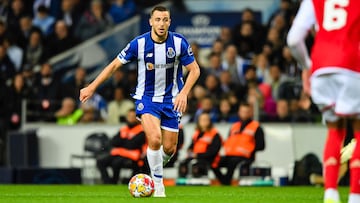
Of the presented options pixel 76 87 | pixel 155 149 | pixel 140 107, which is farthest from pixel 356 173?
pixel 76 87

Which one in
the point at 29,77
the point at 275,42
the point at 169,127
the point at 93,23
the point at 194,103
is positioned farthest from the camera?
the point at 93,23

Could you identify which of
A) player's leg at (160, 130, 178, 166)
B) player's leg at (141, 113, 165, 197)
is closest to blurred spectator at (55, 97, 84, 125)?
player's leg at (160, 130, 178, 166)

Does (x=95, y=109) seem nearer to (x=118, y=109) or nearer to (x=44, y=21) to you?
(x=118, y=109)

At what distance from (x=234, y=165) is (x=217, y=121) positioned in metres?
2.06

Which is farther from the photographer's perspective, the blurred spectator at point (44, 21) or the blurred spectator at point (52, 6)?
the blurred spectator at point (52, 6)

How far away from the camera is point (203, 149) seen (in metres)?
20.3

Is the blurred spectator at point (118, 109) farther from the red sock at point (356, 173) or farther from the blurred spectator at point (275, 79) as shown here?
the red sock at point (356, 173)

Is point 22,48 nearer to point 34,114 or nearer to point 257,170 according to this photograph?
point 34,114

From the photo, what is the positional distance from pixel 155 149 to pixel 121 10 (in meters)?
12.2

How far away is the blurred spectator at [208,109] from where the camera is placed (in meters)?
21.0

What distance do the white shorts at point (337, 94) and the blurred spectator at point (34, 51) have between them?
1488 centimetres

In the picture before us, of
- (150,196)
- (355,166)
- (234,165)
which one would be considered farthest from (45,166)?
(355,166)

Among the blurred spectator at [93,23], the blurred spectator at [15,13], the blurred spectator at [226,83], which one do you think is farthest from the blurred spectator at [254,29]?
the blurred spectator at [15,13]

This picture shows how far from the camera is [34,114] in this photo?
903 inches
